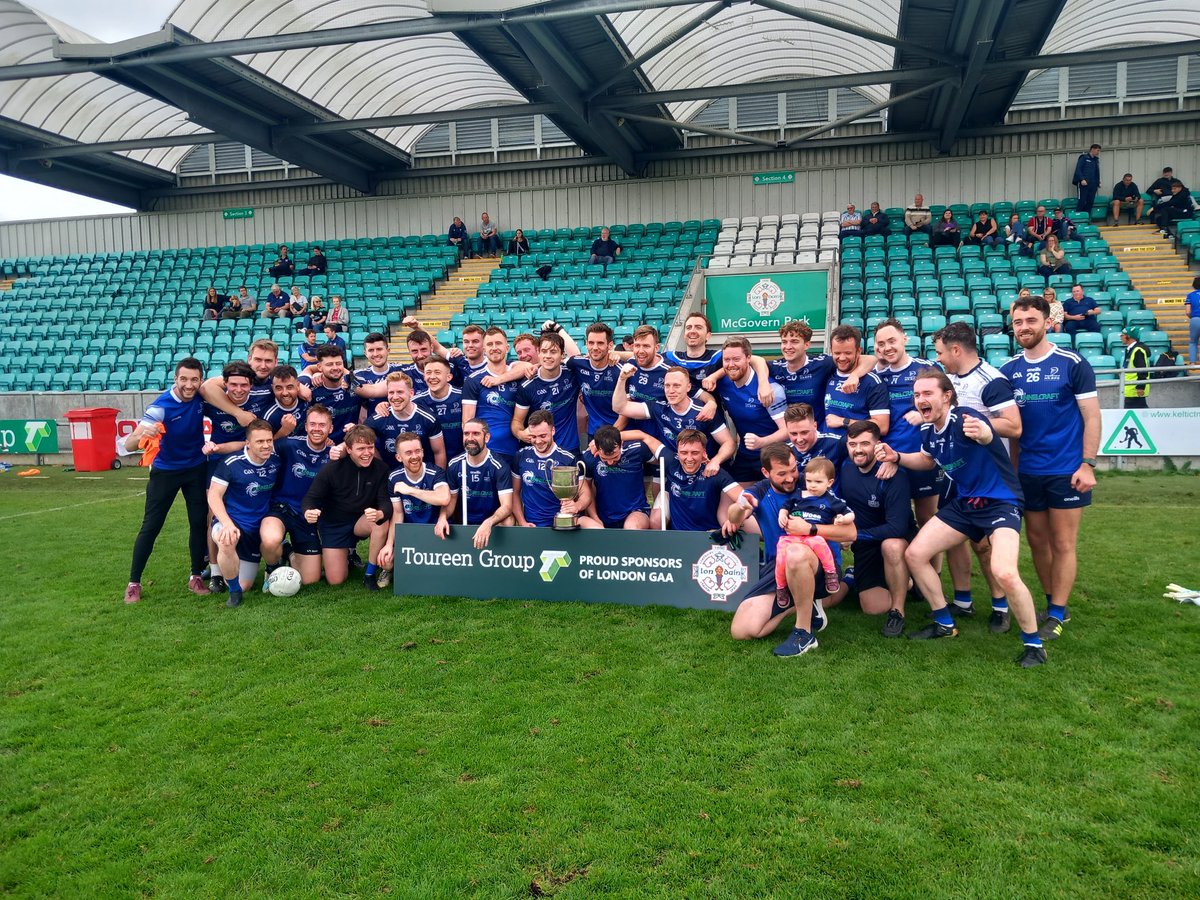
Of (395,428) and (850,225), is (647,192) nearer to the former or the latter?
(850,225)

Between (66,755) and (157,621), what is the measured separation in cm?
228

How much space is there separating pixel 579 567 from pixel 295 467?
268 centimetres

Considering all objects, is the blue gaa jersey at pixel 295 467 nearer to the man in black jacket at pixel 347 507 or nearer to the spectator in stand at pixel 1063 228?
the man in black jacket at pixel 347 507

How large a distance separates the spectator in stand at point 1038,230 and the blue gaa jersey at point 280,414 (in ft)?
52.2

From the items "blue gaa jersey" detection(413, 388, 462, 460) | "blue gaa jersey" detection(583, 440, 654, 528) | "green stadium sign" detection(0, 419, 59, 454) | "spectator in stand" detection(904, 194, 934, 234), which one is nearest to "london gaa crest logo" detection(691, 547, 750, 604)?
"blue gaa jersey" detection(583, 440, 654, 528)

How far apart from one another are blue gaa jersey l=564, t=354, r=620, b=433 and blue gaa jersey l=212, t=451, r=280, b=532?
2.70 m

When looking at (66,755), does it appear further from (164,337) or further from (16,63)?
(164,337)

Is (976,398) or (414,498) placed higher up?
(976,398)

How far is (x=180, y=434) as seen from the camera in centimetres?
684

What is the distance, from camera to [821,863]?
299 cm

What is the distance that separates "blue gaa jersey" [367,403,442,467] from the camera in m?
7.27

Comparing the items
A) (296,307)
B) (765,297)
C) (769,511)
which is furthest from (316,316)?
(769,511)

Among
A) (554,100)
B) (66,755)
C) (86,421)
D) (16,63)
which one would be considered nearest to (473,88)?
(554,100)

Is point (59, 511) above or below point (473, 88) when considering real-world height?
below
